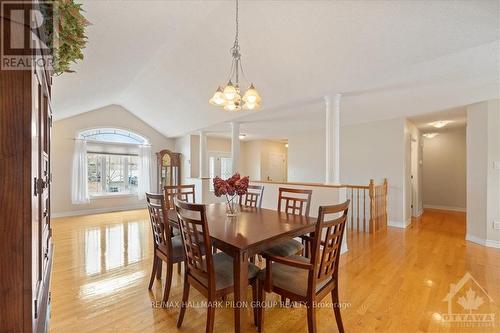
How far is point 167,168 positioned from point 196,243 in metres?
6.18

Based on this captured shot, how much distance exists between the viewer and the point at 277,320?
76.7 inches

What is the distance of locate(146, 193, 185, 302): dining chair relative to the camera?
6.99 ft

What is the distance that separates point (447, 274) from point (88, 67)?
5248 mm

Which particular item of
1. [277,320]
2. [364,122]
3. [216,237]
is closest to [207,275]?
[216,237]

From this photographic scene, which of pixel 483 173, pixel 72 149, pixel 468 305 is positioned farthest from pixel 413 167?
pixel 72 149

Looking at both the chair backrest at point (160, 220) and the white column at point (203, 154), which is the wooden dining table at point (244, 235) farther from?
the white column at point (203, 154)

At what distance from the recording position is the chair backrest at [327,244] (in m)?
1.50

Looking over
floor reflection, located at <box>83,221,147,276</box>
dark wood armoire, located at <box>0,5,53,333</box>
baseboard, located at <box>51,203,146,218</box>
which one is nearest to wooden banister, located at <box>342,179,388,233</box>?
floor reflection, located at <box>83,221,147,276</box>

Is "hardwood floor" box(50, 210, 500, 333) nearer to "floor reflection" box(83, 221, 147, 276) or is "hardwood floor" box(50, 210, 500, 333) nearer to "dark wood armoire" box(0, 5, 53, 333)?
"floor reflection" box(83, 221, 147, 276)

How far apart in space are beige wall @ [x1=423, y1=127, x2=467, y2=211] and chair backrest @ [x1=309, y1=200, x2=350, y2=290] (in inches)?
277

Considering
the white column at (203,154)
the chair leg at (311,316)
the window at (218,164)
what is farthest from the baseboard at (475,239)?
the window at (218,164)

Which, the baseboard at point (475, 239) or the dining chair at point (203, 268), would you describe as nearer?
the dining chair at point (203, 268)

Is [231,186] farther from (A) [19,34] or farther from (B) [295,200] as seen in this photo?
(A) [19,34]

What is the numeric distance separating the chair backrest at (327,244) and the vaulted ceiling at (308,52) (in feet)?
6.41
